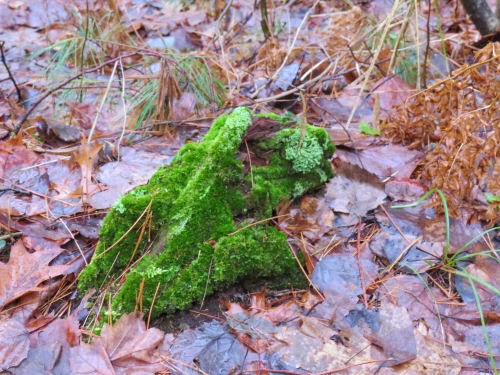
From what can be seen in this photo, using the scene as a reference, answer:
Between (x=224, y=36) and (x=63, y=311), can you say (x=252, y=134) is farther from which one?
(x=224, y=36)

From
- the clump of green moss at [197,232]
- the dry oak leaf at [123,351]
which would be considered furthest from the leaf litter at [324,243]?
the clump of green moss at [197,232]

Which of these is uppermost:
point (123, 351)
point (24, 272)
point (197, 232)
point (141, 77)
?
→ point (141, 77)

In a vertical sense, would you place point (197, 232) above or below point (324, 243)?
above

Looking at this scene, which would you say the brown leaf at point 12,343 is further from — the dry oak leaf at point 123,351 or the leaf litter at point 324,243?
the dry oak leaf at point 123,351

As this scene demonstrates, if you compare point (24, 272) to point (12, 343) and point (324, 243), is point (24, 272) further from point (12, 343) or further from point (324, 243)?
point (324, 243)

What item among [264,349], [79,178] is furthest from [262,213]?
[79,178]

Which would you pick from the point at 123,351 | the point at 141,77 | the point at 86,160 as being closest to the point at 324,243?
the point at 123,351

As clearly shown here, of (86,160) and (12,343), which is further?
(86,160)

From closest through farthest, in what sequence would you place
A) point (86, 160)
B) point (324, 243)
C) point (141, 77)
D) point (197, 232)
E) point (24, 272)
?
point (197, 232) < point (24, 272) < point (324, 243) < point (86, 160) < point (141, 77)
